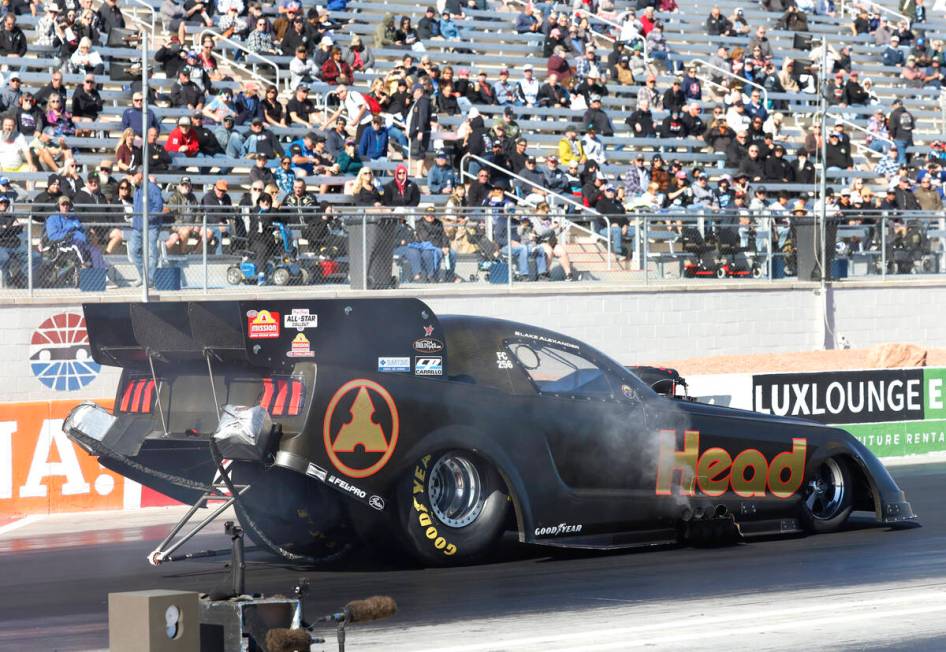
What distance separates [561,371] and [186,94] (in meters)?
14.2

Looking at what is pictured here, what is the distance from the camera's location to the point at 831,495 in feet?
37.1

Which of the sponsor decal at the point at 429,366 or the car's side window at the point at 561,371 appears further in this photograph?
the car's side window at the point at 561,371

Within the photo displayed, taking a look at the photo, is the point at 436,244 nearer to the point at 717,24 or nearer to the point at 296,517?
the point at 296,517

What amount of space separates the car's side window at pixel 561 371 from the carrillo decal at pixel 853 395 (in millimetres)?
7280

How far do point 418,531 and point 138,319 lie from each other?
87.1 inches

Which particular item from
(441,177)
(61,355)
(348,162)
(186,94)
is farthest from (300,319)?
(186,94)

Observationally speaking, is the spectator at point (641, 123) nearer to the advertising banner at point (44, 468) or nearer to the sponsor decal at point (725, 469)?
the advertising banner at point (44, 468)

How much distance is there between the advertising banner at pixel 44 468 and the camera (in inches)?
525

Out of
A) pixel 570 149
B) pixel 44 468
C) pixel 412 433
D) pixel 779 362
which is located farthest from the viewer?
pixel 570 149

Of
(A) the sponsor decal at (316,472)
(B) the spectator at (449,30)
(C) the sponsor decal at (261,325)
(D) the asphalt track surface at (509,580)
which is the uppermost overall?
(B) the spectator at (449,30)

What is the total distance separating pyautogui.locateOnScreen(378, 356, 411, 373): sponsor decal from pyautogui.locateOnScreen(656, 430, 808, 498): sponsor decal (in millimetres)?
1983

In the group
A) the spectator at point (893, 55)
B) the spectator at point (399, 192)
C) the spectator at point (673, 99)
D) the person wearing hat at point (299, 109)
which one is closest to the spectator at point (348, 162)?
the person wearing hat at point (299, 109)

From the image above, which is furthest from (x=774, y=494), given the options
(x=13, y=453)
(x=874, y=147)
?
(x=874, y=147)

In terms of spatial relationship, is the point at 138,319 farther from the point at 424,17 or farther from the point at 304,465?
the point at 424,17
